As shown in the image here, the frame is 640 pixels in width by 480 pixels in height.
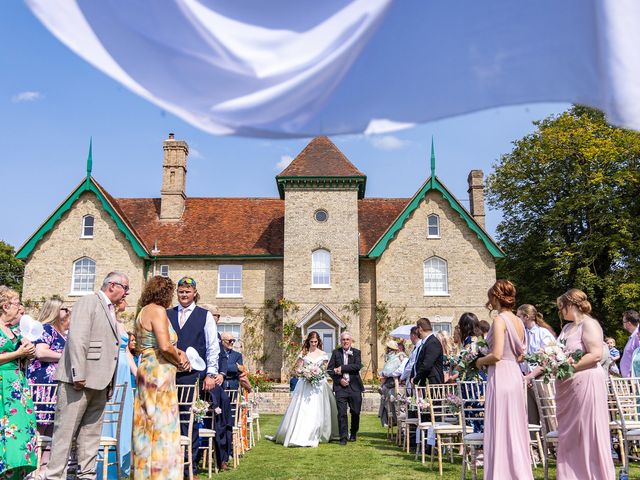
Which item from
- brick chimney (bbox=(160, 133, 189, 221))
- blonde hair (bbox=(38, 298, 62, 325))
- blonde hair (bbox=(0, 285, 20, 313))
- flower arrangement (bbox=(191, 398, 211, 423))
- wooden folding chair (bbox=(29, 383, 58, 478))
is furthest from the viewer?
brick chimney (bbox=(160, 133, 189, 221))

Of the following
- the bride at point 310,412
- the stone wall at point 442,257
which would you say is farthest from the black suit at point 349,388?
the stone wall at point 442,257

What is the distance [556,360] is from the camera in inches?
257

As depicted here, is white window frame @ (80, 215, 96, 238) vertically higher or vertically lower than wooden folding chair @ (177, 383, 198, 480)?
higher

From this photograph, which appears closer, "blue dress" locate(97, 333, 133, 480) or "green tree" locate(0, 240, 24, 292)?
"blue dress" locate(97, 333, 133, 480)

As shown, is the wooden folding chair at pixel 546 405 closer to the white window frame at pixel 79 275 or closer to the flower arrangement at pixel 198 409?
the flower arrangement at pixel 198 409

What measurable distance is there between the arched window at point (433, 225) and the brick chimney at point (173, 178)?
13.4m

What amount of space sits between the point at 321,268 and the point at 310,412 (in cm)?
1609

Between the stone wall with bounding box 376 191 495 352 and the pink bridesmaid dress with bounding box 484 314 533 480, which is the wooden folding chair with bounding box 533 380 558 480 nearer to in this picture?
the pink bridesmaid dress with bounding box 484 314 533 480

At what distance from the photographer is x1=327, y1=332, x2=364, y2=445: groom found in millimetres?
13078

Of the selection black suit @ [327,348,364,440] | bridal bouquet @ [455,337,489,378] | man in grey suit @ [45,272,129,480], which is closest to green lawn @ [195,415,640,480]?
black suit @ [327,348,364,440]

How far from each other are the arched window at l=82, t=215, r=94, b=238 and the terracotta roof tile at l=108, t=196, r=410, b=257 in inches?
57.4

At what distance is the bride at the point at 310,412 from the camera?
12.5 m

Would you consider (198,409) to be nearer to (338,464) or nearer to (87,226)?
(338,464)

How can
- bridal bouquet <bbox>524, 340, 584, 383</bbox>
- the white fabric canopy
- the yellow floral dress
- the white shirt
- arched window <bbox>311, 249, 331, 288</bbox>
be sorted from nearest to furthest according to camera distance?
the white fabric canopy < the yellow floral dress < bridal bouquet <bbox>524, 340, 584, 383</bbox> < the white shirt < arched window <bbox>311, 249, 331, 288</bbox>
